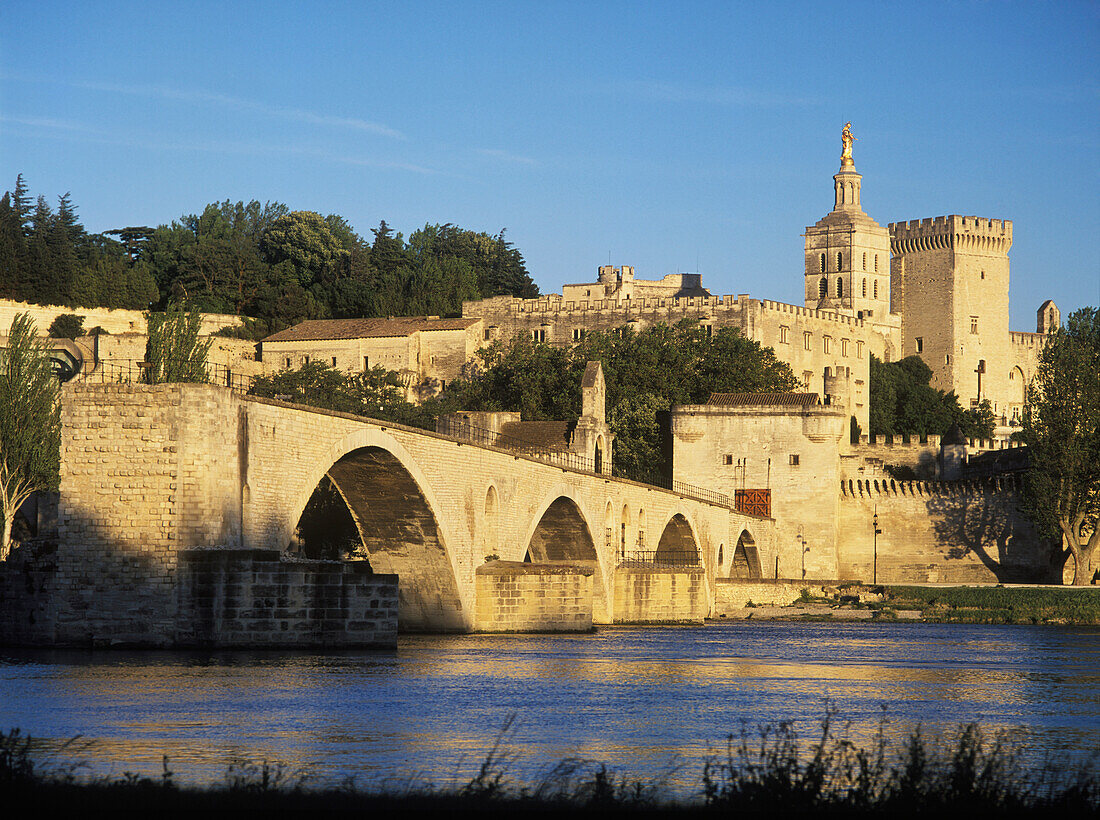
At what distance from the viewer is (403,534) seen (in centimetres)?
4281

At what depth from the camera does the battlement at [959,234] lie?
457 feet

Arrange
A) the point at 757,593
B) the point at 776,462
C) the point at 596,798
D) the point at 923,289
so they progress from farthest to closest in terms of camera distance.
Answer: the point at 923,289
the point at 776,462
the point at 757,593
the point at 596,798

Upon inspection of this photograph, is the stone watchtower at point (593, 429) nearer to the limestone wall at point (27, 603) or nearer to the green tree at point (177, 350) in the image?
the green tree at point (177, 350)

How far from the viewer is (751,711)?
87.5 ft

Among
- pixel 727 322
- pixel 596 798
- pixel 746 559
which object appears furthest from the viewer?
pixel 727 322

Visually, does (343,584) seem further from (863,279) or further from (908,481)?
(863,279)

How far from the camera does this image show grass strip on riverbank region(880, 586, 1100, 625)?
63.4 metres

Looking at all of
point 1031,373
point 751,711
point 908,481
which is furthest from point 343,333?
point 751,711

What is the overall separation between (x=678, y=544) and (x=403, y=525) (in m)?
30.6

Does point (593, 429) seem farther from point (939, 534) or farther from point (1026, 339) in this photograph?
point (1026, 339)

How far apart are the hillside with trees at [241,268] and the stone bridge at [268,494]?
6388cm

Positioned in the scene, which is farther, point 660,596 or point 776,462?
point 776,462

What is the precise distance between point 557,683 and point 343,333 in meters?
77.0

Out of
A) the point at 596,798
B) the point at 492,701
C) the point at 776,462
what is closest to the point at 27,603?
the point at 492,701
